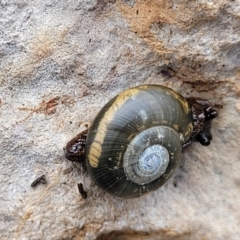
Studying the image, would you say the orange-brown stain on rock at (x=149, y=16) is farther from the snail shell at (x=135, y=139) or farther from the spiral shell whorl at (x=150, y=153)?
the spiral shell whorl at (x=150, y=153)

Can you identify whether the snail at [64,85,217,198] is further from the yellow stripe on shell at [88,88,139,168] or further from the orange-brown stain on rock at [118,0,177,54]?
the orange-brown stain on rock at [118,0,177,54]

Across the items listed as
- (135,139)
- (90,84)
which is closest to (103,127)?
(135,139)

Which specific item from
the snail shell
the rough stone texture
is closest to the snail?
the snail shell

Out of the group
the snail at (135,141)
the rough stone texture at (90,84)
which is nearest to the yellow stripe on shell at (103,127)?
the snail at (135,141)

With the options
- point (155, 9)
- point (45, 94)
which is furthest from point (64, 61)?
point (155, 9)

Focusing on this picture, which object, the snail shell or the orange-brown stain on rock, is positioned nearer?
the snail shell

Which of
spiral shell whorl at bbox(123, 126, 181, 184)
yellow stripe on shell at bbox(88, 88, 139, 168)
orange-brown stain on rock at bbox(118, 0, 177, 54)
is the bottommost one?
spiral shell whorl at bbox(123, 126, 181, 184)

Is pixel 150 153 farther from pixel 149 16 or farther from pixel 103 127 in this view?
pixel 149 16
